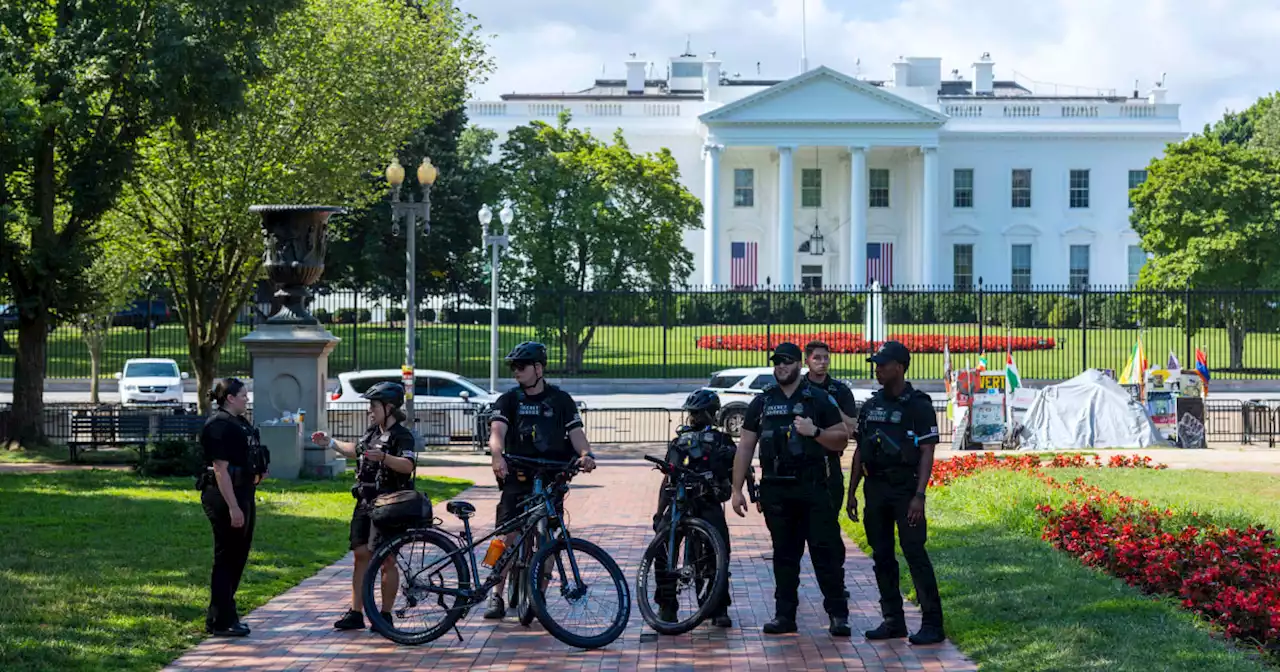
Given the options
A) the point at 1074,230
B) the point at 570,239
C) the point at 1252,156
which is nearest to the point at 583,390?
the point at 570,239

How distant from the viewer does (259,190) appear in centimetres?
2792

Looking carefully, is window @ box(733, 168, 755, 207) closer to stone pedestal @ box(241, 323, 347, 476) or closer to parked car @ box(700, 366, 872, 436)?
parked car @ box(700, 366, 872, 436)

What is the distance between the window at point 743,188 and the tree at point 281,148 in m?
45.6

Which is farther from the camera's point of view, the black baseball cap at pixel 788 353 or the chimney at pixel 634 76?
the chimney at pixel 634 76

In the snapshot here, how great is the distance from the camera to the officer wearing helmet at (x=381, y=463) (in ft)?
29.5

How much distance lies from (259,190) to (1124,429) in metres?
16.2

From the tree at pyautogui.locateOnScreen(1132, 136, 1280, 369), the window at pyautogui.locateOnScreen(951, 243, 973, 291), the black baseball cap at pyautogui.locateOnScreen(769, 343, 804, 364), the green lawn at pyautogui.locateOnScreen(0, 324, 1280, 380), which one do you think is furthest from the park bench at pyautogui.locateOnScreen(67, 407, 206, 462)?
the window at pyautogui.locateOnScreen(951, 243, 973, 291)

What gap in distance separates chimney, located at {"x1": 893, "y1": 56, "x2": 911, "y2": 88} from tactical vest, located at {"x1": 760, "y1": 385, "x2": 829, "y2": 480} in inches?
2870

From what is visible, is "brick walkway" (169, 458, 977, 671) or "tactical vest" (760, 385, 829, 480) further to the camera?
"tactical vest" (760, 385, 829, 480)

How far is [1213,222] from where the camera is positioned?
50.2 metres

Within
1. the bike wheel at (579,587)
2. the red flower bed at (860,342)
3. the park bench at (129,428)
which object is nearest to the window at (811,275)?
the red flower bed at (860,342)

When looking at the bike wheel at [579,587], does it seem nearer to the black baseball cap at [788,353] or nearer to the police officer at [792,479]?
the police officer at [792,479]

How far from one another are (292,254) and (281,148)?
1012 centimetres

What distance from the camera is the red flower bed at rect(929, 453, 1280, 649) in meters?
8.48
